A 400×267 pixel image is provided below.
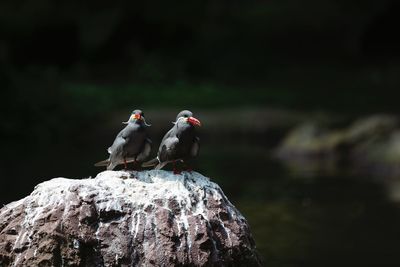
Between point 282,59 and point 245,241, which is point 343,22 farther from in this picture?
point 245,241

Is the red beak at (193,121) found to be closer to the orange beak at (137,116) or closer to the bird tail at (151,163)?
the orange beak at (137,116)

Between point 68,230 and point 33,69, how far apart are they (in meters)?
23.2

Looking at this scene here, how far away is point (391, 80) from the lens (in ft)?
111

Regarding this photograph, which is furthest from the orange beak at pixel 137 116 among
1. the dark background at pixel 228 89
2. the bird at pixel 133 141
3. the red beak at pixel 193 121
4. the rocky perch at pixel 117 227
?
the dark background at pixel 228 89

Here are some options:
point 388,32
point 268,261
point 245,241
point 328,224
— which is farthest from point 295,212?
point 388,32

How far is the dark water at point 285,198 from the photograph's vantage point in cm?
1409

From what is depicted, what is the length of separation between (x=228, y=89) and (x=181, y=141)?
931 inches

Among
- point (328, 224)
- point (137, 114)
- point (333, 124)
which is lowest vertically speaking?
point (137, 114)

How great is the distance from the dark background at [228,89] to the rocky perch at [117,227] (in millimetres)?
4820

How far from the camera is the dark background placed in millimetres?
17094

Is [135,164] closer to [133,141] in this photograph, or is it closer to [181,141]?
[133,141]

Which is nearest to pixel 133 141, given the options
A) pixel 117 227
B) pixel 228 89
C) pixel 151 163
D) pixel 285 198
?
pixel 151 163

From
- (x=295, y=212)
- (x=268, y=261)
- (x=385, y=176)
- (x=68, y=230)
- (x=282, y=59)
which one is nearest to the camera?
(x=68, y=230)

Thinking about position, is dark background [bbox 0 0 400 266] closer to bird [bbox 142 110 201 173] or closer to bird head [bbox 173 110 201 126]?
bird [bbox 142 110 201 173]
